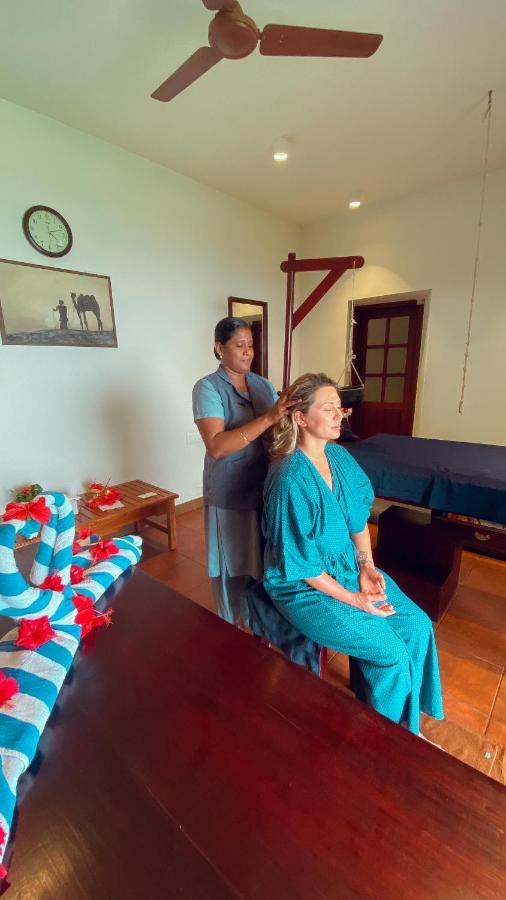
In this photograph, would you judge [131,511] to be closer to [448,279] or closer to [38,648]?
[38,648]

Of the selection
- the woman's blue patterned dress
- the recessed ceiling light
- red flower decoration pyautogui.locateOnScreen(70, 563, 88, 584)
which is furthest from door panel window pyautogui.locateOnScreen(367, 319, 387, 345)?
red flower decoration pyautogui.locateOnScreen(70, 563, 88, 584)

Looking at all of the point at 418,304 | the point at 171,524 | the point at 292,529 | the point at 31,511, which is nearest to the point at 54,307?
the point at 171,524

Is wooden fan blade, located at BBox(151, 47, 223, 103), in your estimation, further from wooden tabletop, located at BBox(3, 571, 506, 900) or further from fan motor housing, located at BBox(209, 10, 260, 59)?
wooden tabletop, located at BBox(3, 571, 506, 900)

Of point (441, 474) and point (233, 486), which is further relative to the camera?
point (441, 474)

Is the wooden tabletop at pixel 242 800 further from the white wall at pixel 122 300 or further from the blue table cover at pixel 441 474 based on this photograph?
the white wall at pixel 122 300

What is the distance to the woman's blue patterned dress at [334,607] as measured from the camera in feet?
3.51

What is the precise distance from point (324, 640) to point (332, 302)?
3.66 m

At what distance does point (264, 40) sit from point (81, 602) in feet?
6.17

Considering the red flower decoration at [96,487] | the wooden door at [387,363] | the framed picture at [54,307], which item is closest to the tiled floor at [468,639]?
the red flower decoration at [96,487]

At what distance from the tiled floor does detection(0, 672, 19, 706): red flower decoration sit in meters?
1.31

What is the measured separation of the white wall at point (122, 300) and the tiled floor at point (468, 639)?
34.3 inches

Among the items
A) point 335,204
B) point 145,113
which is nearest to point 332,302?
point 335,204

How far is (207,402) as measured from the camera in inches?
54.2

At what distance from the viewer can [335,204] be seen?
3.49 m
